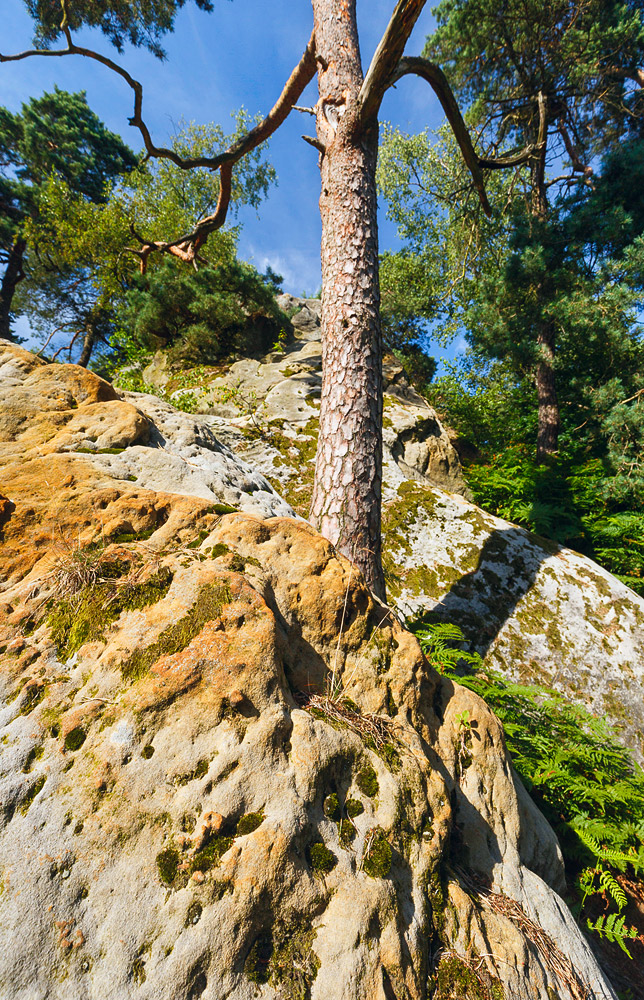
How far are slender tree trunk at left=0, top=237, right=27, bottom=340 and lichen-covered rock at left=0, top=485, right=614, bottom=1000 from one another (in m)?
20.0

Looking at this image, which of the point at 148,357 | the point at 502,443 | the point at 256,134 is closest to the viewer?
the point at 256,134

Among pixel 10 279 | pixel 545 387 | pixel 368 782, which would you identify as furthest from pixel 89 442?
pixel 10 279

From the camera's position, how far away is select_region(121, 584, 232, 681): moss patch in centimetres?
180

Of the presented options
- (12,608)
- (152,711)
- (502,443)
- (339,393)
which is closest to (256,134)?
(339,393)

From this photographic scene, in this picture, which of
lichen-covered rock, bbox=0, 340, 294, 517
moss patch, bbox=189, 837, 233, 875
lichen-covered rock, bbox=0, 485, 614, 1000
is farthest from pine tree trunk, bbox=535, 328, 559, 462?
moss patch, bbox=189, 837, 233, 875

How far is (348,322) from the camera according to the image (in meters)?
3.78

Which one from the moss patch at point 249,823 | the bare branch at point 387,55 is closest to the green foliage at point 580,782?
the moss patch at point 249,823

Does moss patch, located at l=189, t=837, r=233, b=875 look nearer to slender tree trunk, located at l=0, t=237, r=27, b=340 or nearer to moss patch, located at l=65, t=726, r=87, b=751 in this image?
moss patch, located at l=65, t=726, r=87, b=751

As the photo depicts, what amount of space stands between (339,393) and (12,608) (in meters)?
2.78

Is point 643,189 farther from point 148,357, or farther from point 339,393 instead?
point 148,357

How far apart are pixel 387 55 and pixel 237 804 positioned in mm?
5726

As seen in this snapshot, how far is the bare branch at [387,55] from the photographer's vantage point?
136 inches

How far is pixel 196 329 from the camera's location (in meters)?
9.15

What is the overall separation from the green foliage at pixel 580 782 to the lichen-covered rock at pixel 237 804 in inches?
32.5
